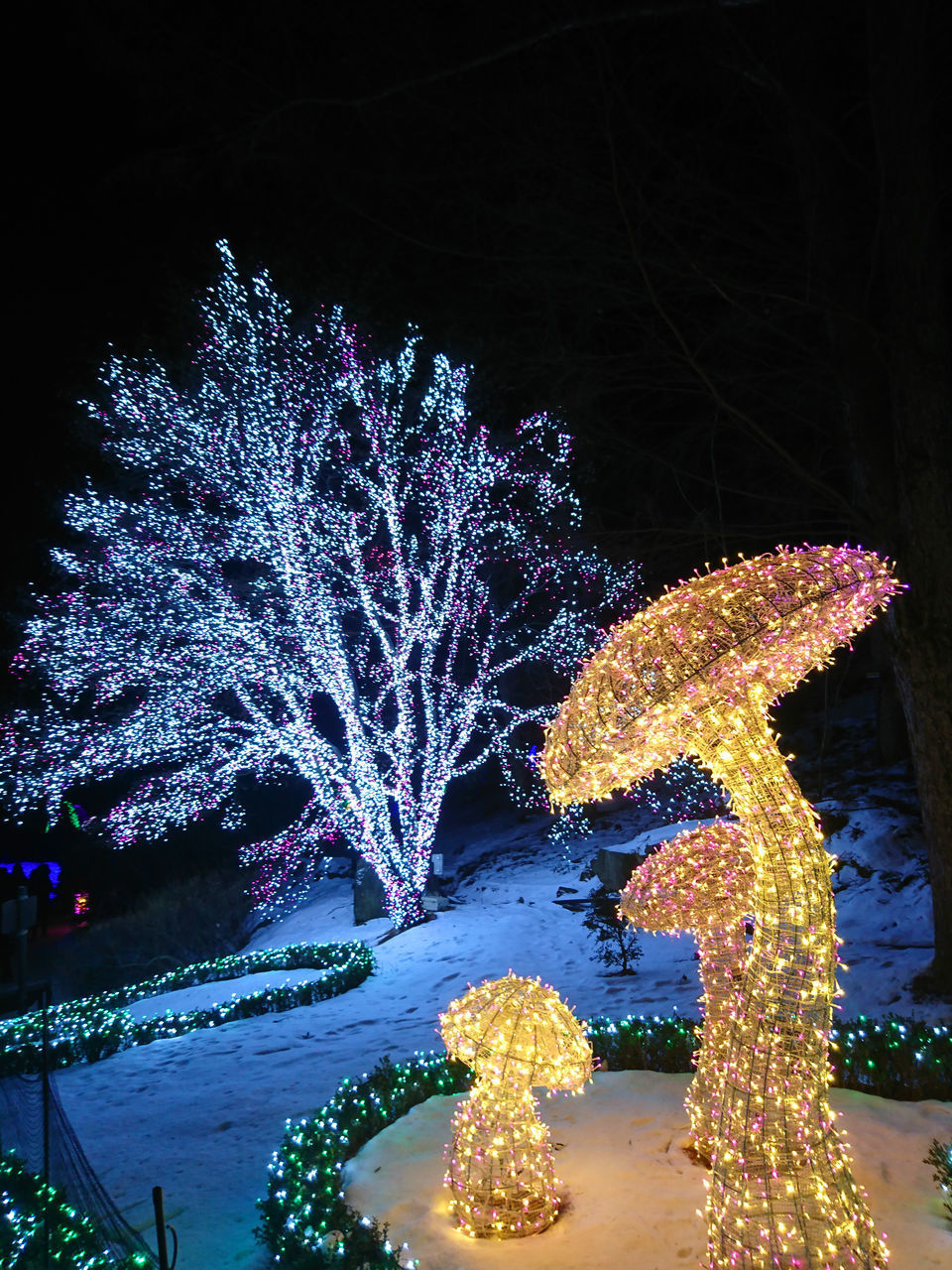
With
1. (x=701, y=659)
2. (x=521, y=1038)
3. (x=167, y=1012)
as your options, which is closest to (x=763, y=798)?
(x=701, y=659)

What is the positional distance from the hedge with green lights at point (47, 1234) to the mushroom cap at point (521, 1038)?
5.39ft

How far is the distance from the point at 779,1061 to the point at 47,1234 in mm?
3216

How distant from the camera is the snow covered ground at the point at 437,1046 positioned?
4102 millimetres

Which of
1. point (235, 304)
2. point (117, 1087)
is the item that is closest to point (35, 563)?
point (235, 304)

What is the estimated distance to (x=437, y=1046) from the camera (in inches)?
301

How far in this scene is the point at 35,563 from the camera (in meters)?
14.5

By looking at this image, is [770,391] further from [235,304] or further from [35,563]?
[35,563]

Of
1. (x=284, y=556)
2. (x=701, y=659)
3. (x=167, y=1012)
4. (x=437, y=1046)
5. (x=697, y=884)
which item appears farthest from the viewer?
(x=284, y=556)

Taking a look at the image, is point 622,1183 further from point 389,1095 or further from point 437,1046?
point 437,1046

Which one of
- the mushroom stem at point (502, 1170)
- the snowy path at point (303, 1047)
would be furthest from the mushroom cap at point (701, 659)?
the snowy path at point (303, 1047)

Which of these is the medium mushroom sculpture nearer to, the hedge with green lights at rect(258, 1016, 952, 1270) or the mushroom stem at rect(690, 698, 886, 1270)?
the mushroom stem at rect(690, 698, 886, 1270)

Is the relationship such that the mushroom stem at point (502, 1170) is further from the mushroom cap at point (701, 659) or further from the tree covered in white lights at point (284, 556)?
the tree covered in white lights at point (284, 556)

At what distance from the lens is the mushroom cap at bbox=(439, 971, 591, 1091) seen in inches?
146

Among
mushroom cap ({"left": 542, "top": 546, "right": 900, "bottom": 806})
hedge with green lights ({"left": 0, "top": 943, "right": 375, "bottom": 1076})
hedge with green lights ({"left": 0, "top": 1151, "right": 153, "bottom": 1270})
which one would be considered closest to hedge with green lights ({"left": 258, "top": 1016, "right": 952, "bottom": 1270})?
hedge with green lights ({"left": 0, "top": 1151, "right": 153, "bottom": 1270})
